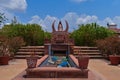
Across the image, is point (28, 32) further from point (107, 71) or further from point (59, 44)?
point (107, 71)

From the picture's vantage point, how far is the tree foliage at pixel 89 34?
28.1m

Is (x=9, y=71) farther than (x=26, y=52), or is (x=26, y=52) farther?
(x=26, y=52)

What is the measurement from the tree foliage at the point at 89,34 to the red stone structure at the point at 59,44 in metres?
4.14

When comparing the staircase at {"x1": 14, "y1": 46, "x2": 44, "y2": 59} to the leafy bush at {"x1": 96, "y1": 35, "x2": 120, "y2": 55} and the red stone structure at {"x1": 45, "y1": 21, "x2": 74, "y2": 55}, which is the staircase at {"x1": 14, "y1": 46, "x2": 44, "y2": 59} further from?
the leafy bush at {"x1": 96, "y1": 35, "x2": 120, "y2": 55}

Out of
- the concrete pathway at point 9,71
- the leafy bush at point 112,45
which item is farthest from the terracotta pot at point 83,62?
the leafy bush at point 112,45

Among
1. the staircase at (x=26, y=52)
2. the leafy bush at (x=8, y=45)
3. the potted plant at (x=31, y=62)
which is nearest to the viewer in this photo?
the potted plant at (x=31, y=62)

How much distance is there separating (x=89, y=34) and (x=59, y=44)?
5.96 m

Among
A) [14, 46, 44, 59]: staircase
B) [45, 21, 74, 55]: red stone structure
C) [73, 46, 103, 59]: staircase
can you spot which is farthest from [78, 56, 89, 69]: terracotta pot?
[14, 46, 44, 59]: staircase

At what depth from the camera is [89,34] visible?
28.2 meters

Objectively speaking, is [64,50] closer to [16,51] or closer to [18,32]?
[16,51]

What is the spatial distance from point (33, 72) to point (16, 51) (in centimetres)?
1345

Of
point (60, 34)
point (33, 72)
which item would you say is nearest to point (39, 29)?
point (60, 34)

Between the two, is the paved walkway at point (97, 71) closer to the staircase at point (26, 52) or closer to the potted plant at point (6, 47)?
the potted plant at point (6, 47)

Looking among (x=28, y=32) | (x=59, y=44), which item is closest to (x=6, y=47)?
(x=59, y=44)
